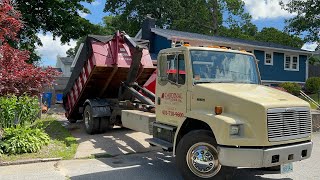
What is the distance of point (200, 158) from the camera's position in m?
5.85

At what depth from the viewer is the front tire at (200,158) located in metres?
5.69

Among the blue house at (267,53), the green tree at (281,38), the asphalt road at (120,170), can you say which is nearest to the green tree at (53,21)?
the blue house at (267,53)

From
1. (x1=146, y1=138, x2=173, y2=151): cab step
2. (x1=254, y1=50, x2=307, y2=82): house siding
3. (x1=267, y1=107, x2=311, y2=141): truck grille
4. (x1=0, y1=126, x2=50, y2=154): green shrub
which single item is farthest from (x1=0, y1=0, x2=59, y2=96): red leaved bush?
(x1=254, y1=50, x2=307, y2=82): house siding

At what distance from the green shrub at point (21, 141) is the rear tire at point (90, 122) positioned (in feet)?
6.97

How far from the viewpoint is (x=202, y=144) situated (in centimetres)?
584

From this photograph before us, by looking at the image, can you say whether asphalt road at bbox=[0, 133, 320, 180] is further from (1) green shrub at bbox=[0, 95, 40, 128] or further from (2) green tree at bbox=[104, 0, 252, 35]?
(2) green tree at bbox=[104, 0, 252, 35]

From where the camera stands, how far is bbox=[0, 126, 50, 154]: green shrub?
8.09 m

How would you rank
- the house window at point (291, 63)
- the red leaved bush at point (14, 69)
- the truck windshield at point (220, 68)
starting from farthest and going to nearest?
the house window at point (291, 63) < the red leaved bush at point (14, 69) < the truck windshield at point (220, 68)

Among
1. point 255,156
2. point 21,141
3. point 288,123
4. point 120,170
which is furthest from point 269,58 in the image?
point 255,156

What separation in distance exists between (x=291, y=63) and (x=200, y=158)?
2731 cm

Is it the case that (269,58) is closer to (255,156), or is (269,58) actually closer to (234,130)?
(234,130)

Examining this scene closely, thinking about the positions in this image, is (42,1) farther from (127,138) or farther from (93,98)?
(127,138)

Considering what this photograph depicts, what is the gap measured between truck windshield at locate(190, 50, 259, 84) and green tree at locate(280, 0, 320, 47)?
29.5 meters

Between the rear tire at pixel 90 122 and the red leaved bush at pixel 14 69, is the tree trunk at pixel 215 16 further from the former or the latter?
the red leaved bush at pixel 14 69
